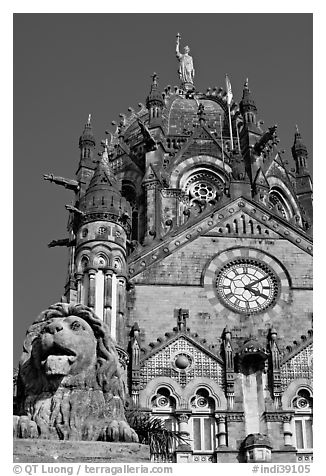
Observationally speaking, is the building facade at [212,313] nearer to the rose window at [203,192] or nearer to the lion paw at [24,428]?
the rose window at [203,192]

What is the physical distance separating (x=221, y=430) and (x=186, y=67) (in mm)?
31840

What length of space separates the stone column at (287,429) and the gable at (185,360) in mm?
2281

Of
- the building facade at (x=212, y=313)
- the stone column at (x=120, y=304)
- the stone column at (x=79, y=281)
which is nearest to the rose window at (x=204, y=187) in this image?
the building facade at (x=212, y=313)

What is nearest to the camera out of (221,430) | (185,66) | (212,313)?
(221,430)

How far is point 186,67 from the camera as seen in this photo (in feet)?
174

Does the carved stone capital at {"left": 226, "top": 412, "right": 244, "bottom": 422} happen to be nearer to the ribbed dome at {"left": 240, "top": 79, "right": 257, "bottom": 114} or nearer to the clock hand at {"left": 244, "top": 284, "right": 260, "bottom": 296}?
the clock hand at {"left": 244, "top": 284, "right": 260, "bottom": 296}

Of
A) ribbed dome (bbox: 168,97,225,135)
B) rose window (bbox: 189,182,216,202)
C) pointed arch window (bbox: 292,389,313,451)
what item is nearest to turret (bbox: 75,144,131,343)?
pointed arch window (bbox: 292,389,313,451)

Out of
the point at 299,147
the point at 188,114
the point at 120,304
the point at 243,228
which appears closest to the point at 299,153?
the point at 299,147

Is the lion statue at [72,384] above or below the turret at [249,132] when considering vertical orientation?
below

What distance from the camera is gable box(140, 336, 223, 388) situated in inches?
1049

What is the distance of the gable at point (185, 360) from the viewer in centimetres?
2664

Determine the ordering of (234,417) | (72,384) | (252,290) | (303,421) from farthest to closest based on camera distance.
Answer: (252,290), (303,421), (234,417), (72,384)

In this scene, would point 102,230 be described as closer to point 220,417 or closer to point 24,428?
point 220,417
